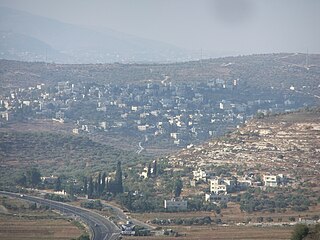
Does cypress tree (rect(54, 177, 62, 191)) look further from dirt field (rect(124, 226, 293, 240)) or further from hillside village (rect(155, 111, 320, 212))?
dirt field (rect(124, 226, 293, 240))

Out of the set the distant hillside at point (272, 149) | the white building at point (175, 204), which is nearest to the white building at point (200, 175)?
the distant hillside at point (272, 149)

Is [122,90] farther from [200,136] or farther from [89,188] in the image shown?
[89,188]

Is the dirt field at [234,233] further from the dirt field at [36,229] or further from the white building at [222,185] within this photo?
the white building at [222,185]

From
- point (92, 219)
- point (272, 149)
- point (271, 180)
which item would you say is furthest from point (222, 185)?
point (92, 219)

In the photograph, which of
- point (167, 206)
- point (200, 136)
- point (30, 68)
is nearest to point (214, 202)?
point (167, 206)

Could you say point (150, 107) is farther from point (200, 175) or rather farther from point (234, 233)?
point (234, 233)
